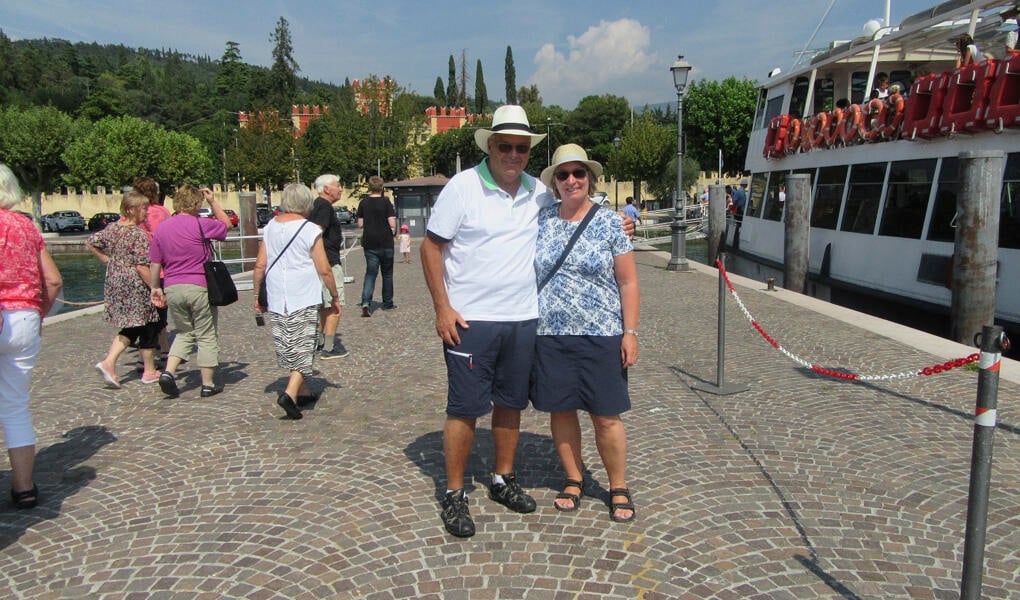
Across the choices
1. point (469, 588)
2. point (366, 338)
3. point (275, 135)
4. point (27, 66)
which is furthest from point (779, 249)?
point (27, 66)

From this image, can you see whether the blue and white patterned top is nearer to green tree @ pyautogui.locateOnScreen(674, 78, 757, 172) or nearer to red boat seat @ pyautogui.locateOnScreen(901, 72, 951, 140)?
red boat seat @ pyautogui.locateOnScreen(901, 72, 951, 140)

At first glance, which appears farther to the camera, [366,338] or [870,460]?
[366,338]

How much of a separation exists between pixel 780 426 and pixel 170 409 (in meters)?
4.61

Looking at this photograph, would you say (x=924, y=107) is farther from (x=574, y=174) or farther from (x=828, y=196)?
(x=574, y=174)

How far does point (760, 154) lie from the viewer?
64.0ft

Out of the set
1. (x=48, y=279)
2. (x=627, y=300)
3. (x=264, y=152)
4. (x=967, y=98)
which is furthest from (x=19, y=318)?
(x=264, y=152)

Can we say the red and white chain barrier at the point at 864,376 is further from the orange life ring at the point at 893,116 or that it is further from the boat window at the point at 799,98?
the boat window at the point at 799,98

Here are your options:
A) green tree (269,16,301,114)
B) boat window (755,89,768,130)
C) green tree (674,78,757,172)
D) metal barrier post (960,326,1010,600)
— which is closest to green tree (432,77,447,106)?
green tree (269,16,301,114)

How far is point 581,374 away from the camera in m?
3.57

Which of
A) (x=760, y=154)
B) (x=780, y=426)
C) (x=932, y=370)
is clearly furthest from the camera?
(x=760, y=154)

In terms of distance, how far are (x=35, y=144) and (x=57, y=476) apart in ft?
203

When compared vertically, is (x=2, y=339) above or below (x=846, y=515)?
above

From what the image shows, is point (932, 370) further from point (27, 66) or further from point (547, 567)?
point (27, 66)

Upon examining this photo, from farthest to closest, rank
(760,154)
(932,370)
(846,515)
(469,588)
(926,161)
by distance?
1. (760,154)
2. (926,161)
3. (932,370)
4. (846,515)
5. (469,588)
